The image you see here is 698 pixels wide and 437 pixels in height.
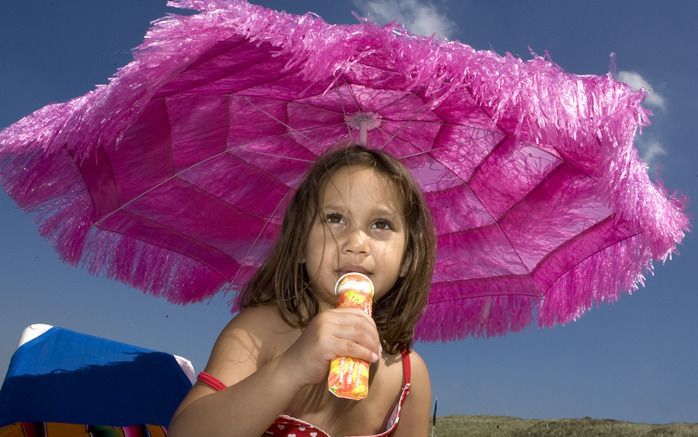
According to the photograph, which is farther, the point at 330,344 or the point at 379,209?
the point at 379,209

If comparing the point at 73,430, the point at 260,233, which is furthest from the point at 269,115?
the point at 73,430

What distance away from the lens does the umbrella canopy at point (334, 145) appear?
6.66 feet

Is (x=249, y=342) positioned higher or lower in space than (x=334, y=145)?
lower

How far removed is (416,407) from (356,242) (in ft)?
2.30

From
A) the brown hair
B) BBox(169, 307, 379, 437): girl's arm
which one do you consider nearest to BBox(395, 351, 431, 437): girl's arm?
the brown hair

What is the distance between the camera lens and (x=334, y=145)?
Result: 2855 mm

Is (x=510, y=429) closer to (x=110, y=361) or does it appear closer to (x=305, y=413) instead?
(x=110, y=361)

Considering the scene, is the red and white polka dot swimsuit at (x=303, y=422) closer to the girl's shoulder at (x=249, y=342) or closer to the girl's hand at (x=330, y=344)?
the girl's shoulder at (x=249, y=342)

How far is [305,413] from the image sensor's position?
6.55ft

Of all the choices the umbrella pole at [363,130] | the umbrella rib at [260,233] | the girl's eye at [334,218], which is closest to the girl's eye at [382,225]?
the girl's eye at [334,218]

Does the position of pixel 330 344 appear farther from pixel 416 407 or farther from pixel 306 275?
pixel 416 407

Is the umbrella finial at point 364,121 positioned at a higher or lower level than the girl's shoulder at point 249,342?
higher

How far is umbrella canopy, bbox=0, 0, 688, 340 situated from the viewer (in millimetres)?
2031

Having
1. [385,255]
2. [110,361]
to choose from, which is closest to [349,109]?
[385,255]
